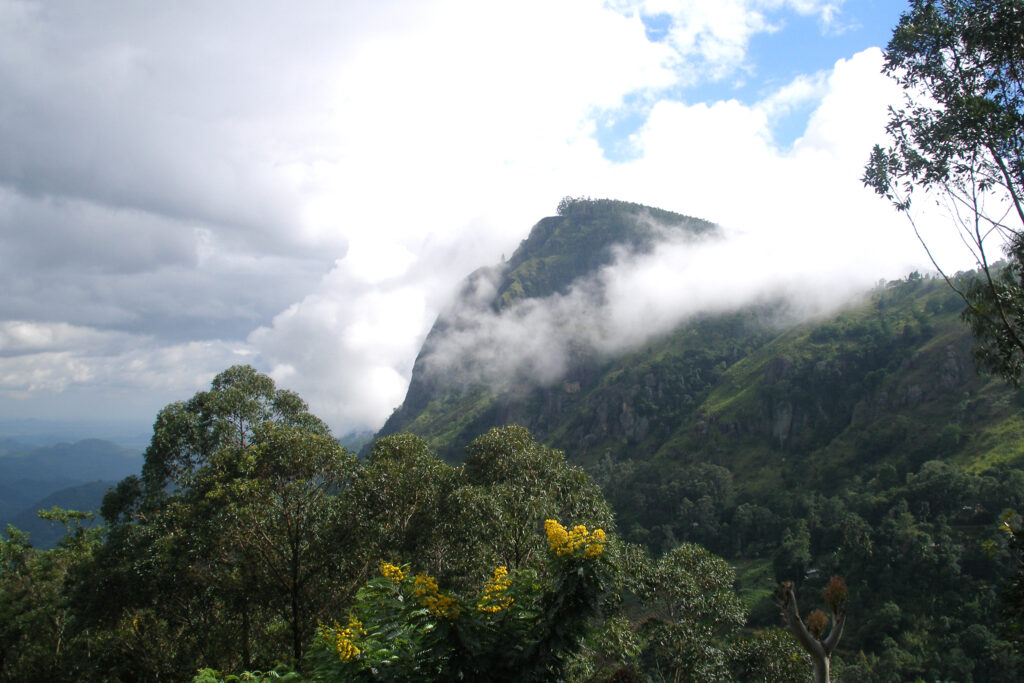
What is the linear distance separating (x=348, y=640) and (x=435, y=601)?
1943mm

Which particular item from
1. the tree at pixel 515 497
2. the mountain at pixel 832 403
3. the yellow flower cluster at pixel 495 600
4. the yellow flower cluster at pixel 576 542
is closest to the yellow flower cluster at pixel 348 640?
the yellow flower cluster at pixel 495 600

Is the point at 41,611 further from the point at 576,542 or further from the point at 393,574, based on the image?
the point at 576,542

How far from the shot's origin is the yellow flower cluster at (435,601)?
9.13m

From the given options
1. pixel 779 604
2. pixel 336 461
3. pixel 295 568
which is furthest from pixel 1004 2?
pixel 295 568

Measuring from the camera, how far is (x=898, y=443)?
117m

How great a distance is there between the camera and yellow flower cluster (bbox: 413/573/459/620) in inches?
359

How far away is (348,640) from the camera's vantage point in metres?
9.70

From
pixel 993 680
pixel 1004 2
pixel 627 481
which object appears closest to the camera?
pixel 1004 2

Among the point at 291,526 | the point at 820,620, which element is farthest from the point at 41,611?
the point at 820,620

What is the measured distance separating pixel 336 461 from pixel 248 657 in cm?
925

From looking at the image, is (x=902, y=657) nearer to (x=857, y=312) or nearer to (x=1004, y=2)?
(x=1004, y=2)

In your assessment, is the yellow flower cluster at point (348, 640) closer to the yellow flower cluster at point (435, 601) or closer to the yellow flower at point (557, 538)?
the yellow flower cluster at point (435, 601)

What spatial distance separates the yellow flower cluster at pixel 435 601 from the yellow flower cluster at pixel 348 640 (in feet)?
4.68

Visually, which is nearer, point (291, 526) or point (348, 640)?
point (348, 640)
